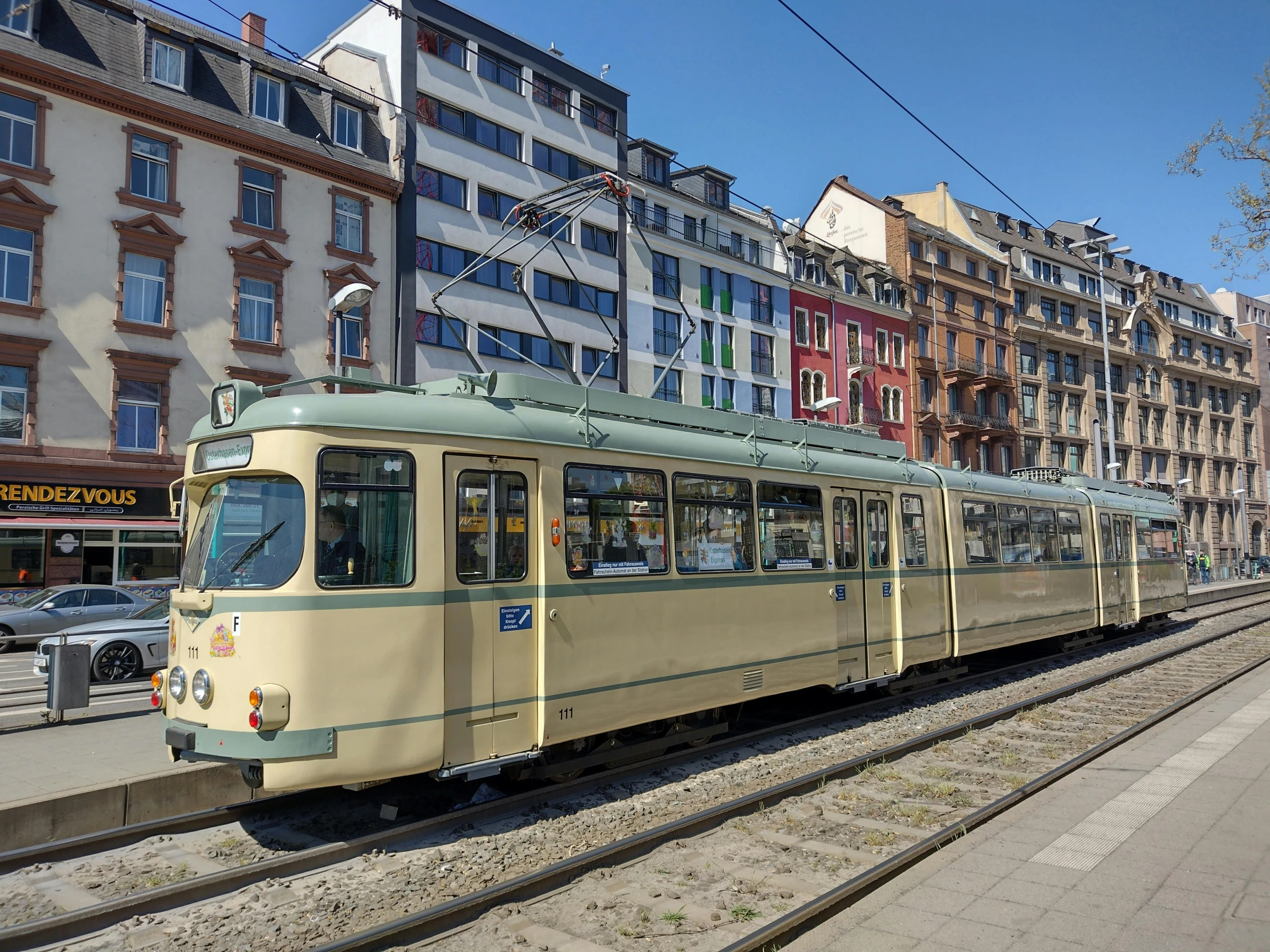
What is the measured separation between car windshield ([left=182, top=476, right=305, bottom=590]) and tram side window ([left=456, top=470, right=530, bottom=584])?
48.5 inches

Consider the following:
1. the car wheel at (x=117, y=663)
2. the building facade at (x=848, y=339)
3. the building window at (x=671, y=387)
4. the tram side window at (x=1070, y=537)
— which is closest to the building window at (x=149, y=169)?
the car wheel at (x=117, y=663)

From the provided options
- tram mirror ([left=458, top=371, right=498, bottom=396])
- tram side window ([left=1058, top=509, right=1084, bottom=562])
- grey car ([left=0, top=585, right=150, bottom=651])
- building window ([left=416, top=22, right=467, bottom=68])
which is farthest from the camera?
building window ([left=416, top=22, right=467, bottom=68])

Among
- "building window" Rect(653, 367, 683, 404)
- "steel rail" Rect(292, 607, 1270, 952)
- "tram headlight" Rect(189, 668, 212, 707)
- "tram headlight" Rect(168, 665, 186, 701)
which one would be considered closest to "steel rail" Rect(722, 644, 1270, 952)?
"steel rail" Rect(292, 607, 1270, 952)

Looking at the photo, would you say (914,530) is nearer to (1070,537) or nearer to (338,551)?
(1070,537)

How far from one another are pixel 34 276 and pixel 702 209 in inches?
1011

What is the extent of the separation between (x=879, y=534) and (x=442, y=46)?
2614 centimetres

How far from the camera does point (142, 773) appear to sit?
7988 millimetres

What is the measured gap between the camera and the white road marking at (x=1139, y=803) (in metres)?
6.41

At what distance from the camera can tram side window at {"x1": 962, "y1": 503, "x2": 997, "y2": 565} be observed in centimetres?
1429

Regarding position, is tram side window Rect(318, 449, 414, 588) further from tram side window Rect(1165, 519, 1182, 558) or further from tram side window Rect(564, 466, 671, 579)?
tram side window Rect(1165, 519, 1182, 558)

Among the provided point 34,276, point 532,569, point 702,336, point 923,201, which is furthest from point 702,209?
point 532,569

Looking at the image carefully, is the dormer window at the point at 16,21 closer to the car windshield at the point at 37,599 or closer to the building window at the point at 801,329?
the car windshield at the point at 37,599

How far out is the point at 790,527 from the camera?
1075 centimetres

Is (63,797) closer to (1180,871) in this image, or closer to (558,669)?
(558,669)
